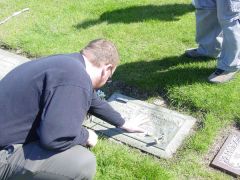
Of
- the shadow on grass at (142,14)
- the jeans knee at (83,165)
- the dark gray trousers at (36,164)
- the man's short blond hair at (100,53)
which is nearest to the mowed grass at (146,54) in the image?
the shadow on grass at (142,14)

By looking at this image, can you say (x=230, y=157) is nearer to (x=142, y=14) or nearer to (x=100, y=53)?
(x=100, y=53)

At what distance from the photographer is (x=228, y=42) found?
451cm

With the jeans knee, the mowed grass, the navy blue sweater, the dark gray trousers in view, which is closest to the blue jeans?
the mowed grass

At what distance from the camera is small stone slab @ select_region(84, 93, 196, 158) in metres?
3.87

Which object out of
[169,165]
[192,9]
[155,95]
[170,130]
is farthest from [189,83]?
[192,9]

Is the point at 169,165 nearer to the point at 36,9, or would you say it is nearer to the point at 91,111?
the point at 91,111

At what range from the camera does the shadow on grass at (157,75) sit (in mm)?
4617

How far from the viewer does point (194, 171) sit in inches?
144

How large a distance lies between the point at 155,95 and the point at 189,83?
38 centimetres

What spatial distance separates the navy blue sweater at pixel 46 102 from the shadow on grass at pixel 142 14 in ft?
10.4

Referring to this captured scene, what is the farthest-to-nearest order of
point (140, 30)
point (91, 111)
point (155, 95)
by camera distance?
point (140, 30) → point (155, 95) → point (91, 111)

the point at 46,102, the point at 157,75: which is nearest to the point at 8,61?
the point at 157,75

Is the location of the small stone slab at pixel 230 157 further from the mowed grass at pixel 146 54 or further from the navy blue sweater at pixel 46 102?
the navy blue sweater at pixel 46 102

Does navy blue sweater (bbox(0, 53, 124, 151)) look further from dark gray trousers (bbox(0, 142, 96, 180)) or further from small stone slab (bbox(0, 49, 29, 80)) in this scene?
small stone slab (bbox(0, 49, 29, 80))
